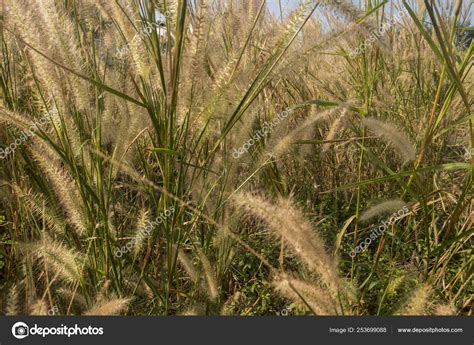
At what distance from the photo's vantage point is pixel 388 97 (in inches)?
80.0

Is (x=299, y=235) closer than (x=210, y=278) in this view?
Yes

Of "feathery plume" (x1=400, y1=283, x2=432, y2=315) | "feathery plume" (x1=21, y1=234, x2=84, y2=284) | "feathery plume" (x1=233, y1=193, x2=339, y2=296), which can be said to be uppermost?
"feathery plume" (x1=21, y1=234, x2=84, y2=284)

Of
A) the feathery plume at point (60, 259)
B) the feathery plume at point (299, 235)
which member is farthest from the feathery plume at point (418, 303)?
the feathery plume at point (60, 259)

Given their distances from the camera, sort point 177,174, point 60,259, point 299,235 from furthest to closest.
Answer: point 177,174 → point 60,259 → point 299,235

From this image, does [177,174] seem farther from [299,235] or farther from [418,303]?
[418,303]

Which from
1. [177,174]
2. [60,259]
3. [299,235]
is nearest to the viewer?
[299,235]

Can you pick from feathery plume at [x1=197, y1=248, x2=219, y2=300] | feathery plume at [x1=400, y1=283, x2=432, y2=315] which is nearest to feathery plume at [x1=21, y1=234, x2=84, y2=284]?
feathery plume at [x1=197, y1=248, x2=219, y2=300]

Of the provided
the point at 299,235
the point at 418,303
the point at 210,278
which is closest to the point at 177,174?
the point at 210,278

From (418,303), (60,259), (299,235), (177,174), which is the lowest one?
(418,303)

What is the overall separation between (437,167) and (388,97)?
34.5 inches

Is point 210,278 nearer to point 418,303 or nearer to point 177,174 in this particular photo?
point 177,174

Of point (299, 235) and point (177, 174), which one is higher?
point (177, 174)

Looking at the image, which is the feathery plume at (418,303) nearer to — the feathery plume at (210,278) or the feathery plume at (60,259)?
the feathery plume at (210,278)

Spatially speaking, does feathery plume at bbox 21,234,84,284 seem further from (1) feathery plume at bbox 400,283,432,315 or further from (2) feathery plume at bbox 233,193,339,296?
(1) feathery plume at bbox 400,283,432,315
